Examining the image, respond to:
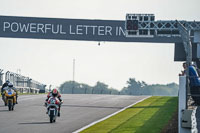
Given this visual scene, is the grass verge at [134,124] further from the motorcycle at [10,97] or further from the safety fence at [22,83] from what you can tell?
the safety fence at [22,83]

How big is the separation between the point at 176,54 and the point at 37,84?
25.9 m

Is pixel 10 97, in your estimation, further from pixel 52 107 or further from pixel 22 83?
pixel 22 83

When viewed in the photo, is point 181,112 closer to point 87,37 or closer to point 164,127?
point 164,127

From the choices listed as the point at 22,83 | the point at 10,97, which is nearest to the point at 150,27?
the point at 22,83

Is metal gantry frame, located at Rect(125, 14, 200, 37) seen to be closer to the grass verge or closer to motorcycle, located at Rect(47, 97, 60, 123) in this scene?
the grass verge

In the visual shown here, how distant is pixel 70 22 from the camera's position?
2141 inches

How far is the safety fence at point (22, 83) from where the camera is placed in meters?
52.0

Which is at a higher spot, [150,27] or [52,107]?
[150,27]

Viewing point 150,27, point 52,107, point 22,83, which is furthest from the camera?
point 22,83

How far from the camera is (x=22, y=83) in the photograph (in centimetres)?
5962

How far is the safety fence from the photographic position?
5200 centimetres

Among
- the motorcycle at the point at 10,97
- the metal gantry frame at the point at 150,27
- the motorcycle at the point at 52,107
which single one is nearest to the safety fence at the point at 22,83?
the metal gantry frame at the point at 150,27

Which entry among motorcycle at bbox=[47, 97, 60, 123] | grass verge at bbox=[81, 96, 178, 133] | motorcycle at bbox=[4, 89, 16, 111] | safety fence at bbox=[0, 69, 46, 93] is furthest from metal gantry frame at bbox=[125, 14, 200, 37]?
motorcycle at bbox=[47, 97, 60, 123]

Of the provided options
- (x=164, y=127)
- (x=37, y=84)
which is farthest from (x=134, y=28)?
(x=164, y=127)
